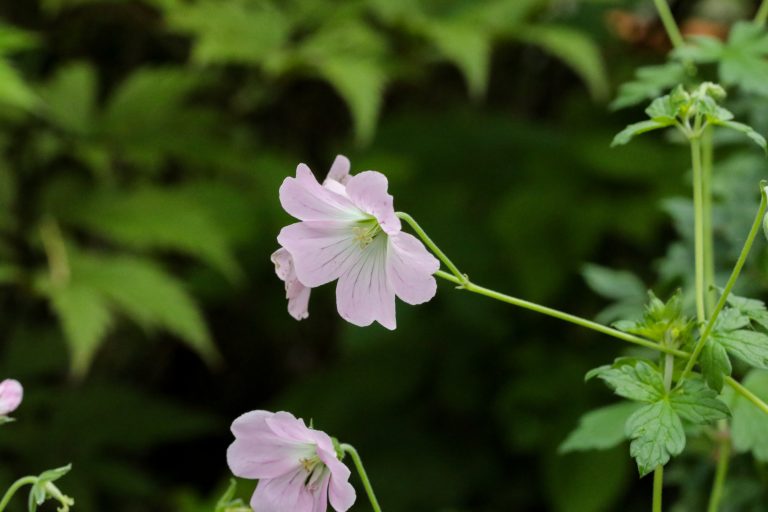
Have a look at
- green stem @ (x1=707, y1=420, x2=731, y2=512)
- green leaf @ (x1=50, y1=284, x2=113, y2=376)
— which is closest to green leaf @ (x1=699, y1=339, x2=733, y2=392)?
green stem @ (x1=707, y1=420, x2=731, y2=512)

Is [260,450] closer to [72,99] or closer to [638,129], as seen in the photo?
[638,129]

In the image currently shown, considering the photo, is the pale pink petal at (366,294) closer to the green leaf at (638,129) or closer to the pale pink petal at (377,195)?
the pale pink petal at (377,195)

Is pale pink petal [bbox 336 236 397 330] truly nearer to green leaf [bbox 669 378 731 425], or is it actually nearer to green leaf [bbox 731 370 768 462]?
green leaf [bbox 669 378 731 425]

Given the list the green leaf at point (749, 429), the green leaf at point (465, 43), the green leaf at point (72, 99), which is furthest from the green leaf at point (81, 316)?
the green leaf at point (749, 429)

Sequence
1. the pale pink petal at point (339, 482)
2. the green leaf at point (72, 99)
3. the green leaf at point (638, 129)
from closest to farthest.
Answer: the pale pink petal at point (339, 482) < the green leaf at point (638, 129) < the green leaf at point (72, 99)

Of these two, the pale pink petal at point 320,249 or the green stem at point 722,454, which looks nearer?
the pale pink petal at point 320,249

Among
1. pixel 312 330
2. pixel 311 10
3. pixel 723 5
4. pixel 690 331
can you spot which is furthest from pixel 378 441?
pixel 723 5

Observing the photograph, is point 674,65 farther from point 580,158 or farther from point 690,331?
point 580,158
